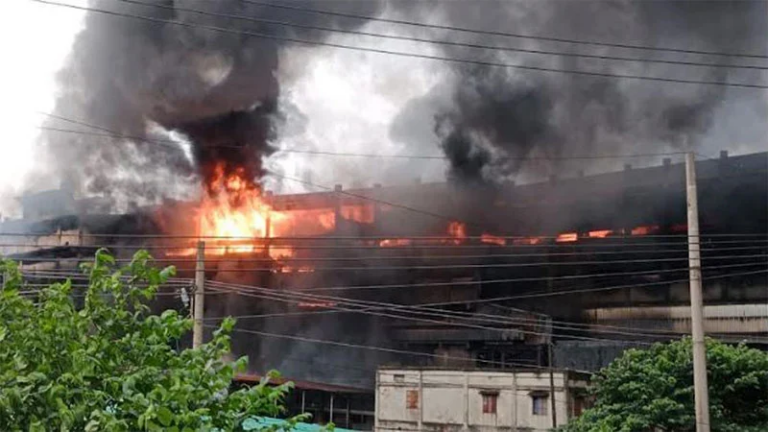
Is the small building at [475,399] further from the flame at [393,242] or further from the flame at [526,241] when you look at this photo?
the flame at [393,242]

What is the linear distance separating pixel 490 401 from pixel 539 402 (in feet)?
5.78

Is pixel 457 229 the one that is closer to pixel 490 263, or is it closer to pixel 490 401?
pixel 490 263

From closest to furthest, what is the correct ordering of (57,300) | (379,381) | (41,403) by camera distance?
(41,403) → (57,300) → (379,381)

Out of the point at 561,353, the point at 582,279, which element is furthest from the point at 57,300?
the point at 582,279

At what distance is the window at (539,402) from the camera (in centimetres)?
2512

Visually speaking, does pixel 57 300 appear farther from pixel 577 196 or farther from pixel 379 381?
pixel 577 196

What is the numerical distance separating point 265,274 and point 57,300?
32165mm

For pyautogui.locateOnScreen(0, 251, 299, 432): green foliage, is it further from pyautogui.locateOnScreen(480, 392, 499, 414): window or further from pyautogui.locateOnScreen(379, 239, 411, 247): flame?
pyautogui.locateOnScreen(379, 239, 411, 247): flame

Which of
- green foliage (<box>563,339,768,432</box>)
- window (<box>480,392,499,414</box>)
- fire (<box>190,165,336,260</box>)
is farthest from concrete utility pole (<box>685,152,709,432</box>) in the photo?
fire (<box>190,165,336,260</box>)

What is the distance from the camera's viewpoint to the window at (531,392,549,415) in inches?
989

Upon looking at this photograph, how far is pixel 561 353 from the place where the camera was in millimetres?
30531

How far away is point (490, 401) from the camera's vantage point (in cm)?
2631

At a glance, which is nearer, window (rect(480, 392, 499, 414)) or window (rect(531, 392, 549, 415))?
window (rect(531, 392, 549, 415))

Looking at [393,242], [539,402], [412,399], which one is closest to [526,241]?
[393,242]
